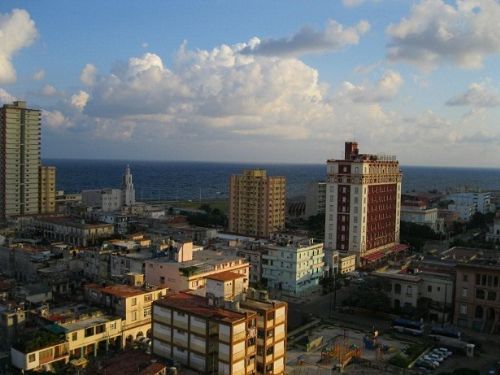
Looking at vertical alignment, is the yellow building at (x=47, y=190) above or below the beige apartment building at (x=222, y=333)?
above

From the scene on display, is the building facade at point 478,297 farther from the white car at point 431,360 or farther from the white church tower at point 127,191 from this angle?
the white church tower at point 127,191

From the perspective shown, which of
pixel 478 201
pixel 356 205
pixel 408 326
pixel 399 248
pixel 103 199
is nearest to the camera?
pixel 408 326

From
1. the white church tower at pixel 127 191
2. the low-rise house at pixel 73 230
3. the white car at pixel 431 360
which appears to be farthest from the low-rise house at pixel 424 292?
the white church tower at pixel 127 191

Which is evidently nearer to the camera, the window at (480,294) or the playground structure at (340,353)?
the playground structure at (340,353)

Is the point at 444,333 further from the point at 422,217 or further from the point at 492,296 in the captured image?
the point at 422,217

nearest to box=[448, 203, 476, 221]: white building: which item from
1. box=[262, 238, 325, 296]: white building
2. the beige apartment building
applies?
box=[262, 238, 325, 296]: white building

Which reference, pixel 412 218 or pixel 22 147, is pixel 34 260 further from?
pixel 412 218

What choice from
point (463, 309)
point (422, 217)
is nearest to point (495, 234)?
point (422, 217)
